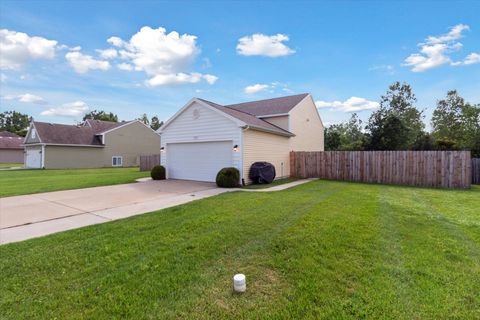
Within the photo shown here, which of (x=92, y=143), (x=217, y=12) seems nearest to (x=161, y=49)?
(x=217, y=12)

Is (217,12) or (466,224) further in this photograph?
(217,12)

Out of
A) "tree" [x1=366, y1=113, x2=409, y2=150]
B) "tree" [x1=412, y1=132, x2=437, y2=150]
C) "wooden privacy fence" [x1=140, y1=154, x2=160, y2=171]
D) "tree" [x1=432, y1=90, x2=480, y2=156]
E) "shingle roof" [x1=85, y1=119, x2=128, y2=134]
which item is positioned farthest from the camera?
"shingle roof" [x1=85, y1=119, x2=128, y2=134]

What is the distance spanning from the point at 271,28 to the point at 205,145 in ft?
22.7

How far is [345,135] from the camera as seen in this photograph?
31438 mm

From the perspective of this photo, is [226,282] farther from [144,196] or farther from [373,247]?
[144,196]

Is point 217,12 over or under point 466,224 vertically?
over

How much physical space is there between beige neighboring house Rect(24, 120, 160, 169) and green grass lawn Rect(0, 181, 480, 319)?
25699 millimetres

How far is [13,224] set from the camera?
5.27m

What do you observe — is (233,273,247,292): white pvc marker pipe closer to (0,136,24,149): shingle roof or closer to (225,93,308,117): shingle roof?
(225,93,308,117): shingle roof

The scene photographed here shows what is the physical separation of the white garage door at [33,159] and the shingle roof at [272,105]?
2142 centimetres

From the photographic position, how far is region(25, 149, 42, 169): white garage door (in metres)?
24.9

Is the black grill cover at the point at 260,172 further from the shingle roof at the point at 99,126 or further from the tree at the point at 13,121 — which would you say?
the tree at the point at 13,121

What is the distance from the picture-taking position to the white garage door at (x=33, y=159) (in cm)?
2489

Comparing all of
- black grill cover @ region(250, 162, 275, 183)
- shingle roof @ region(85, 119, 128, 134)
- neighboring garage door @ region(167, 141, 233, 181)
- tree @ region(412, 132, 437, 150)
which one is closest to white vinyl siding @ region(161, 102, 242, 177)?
neighboring garage door @ region(167, 141, 233, 181)
